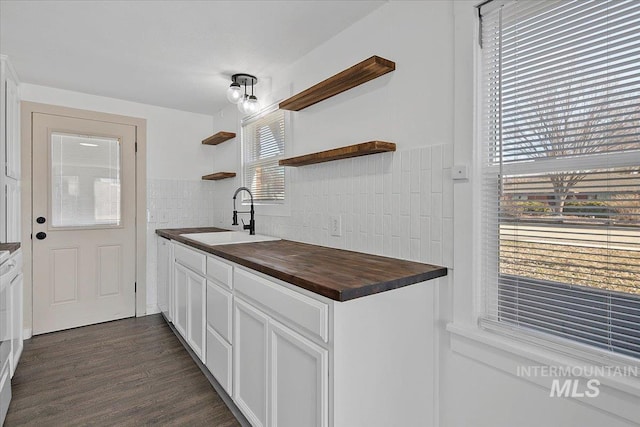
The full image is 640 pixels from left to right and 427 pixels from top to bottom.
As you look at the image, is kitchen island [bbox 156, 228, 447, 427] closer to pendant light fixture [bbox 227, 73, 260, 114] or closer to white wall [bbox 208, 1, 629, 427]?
white wall [bbox 208, 1, 629, 427]

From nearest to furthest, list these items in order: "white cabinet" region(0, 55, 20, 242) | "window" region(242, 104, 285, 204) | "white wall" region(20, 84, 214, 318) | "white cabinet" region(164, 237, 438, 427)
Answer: "white cabinet" region(164, 237, 438, 427)
"white cabinet" region(0, 55, 20, 242)
"window" region(242, 104, 285, 204)
"white wall" region(20, 84, 214, 318)

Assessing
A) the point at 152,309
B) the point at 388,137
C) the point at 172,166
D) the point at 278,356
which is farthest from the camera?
the point at 172,166

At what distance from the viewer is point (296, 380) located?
1.32 m

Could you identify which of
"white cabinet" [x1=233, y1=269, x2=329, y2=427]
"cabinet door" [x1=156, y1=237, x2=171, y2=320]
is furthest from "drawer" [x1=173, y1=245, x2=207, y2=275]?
"white cabinet" [x1=233, y1=269, x2=329, y2=427]

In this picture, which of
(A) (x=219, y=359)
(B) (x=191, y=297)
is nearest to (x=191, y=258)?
(B) (x=191, y=297)

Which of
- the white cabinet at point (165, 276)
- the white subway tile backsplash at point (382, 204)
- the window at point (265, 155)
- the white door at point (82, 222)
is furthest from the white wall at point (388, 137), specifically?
the white door at point (82, 222)

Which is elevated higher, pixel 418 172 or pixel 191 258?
pixel 418 172

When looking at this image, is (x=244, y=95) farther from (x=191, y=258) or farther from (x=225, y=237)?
(x=191, y=258)

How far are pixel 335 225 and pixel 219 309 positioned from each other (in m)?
0.88

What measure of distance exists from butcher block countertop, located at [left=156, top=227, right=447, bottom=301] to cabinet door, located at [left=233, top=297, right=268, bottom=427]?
0.25 metres

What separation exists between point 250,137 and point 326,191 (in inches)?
54.3

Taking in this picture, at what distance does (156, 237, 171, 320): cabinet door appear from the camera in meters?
3.19

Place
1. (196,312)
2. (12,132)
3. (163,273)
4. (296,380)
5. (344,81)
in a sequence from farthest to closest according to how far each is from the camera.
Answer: (163,273) → (12,132) → (196,312) → (344,81) → (296,380)

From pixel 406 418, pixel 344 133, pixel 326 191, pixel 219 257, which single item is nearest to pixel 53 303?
pixel 219 257
